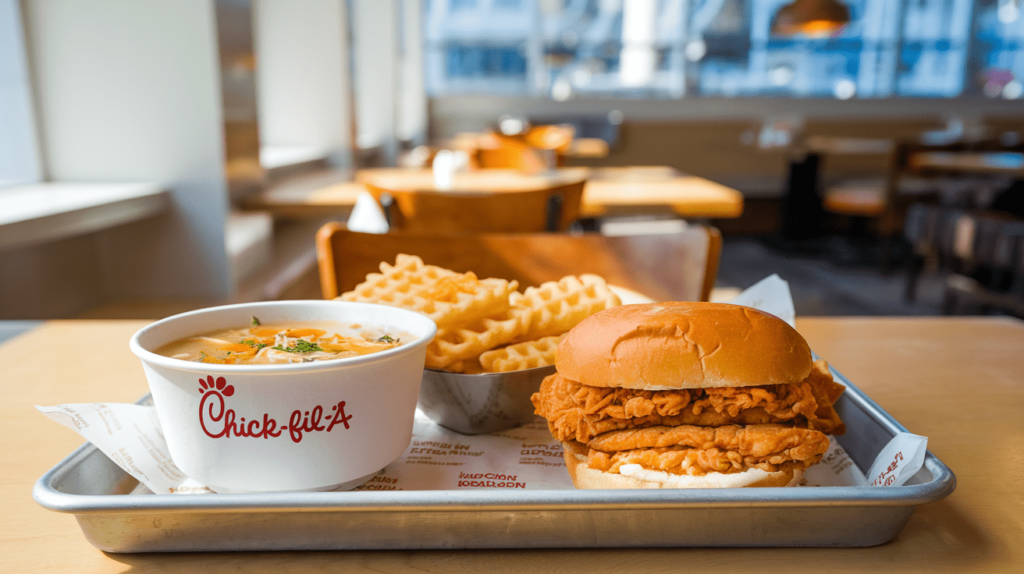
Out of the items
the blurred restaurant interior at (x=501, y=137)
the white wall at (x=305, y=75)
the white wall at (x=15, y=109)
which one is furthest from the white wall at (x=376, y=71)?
the white wall at (x=15, y=109)

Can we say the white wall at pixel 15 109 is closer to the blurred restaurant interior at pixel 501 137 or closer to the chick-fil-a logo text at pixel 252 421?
the blurred restaurant interior at pixel 501 137

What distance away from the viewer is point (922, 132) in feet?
28.4

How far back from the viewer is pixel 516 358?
0.69 meters

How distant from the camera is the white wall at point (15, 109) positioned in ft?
7.00

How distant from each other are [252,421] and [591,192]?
90.0 inches

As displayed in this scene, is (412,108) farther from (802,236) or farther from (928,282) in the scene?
(928,282)

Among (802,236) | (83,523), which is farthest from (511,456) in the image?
(802,236)

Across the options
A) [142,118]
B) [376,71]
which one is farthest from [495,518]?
[376,71]

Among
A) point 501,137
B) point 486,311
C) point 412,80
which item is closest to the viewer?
point 486,311

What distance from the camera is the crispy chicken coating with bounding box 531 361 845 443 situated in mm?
604

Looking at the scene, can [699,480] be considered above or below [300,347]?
below

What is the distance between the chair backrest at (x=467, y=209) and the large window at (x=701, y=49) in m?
7.86

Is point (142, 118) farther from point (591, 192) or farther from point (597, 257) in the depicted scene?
point (597, 257)

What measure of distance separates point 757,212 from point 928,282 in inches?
108
